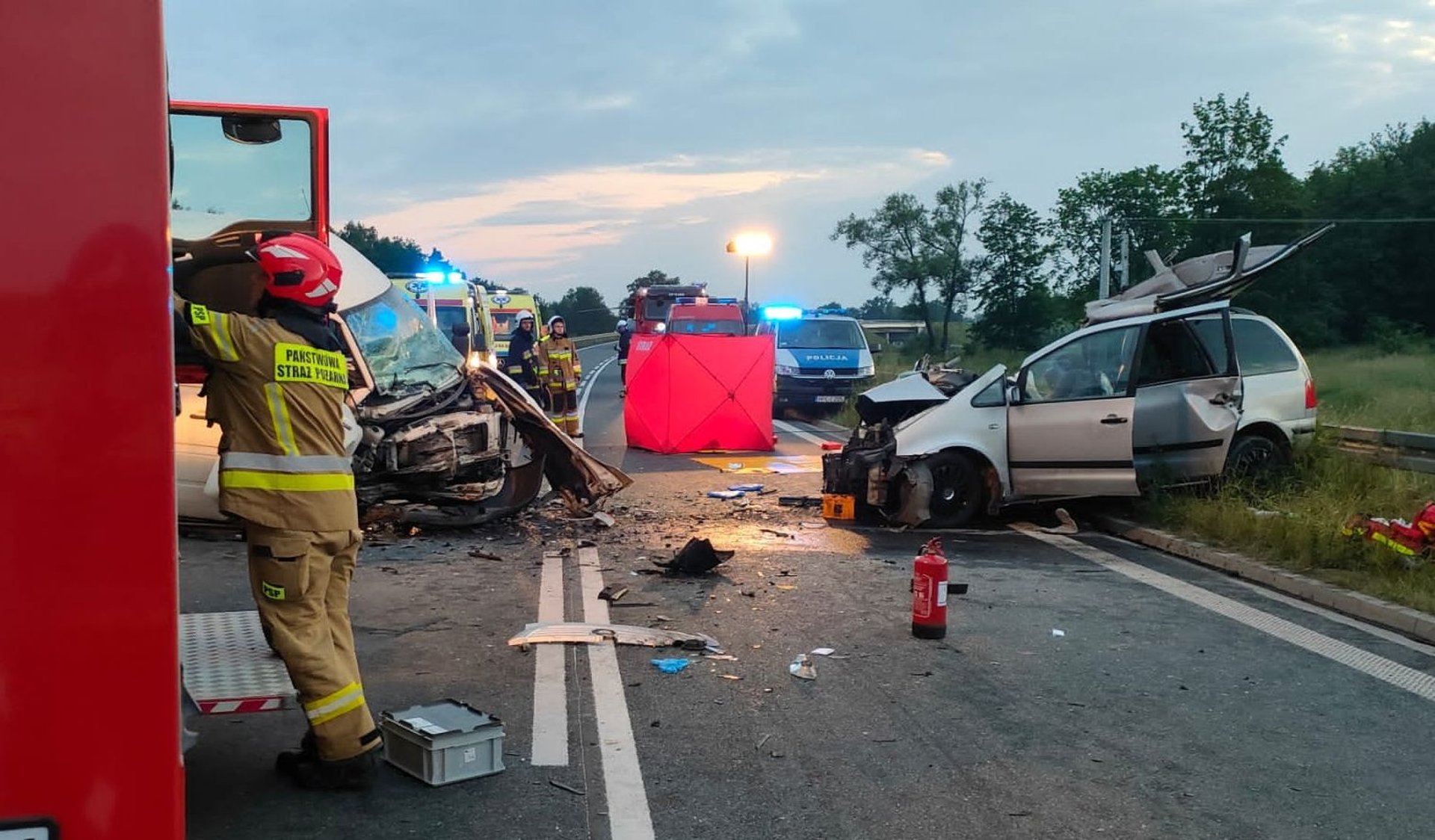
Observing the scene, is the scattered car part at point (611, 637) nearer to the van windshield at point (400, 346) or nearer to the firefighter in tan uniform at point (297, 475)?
the firefighter in tan uniform at point (297, 475)

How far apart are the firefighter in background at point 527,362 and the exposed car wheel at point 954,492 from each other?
6.51 m

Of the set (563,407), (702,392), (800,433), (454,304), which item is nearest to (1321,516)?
(702,392)

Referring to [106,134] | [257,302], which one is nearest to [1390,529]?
[257,302]

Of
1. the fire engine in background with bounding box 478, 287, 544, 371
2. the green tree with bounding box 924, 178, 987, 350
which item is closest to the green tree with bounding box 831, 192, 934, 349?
the green tree with bounding box 924, 178, 987, 350

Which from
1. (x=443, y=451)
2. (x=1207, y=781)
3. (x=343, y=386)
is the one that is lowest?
(x=1207, y=781)

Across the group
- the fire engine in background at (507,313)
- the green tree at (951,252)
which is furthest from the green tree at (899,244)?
the fire engine in background at (507,313)

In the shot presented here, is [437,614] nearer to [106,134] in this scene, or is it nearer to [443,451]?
[443,451]

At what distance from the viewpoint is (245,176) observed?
19.3 ft

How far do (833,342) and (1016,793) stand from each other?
1756 centimetres

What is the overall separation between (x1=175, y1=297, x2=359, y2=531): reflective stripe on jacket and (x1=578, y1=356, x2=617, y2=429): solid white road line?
12.1m

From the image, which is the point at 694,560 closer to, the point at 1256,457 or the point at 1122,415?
the point at 1122,415

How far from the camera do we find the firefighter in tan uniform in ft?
12.2

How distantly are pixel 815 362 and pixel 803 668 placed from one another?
1535 cm

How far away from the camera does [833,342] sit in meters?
21.4
